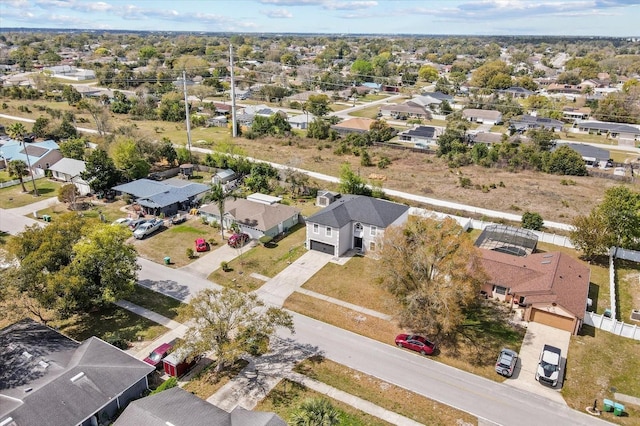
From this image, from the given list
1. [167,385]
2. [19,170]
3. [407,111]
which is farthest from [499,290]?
[407,111]

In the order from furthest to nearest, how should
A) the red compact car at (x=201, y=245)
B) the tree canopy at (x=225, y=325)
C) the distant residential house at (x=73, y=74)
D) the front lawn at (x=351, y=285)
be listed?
1. the distant residential house at (x=73, y=74)
2. the red compact car at (x=201, y=245)
3. the front lawn at (x=351, y=285)
4. the tree canopy at (x=225, y=325)

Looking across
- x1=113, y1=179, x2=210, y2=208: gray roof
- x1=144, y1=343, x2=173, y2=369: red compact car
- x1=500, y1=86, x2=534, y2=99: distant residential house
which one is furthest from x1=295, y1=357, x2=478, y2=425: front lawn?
x1=500, y1=86, x2=534, y2=99: distant residential house

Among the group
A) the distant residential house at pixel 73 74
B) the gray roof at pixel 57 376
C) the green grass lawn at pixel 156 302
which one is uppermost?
the distant residential house at pixel 73 74

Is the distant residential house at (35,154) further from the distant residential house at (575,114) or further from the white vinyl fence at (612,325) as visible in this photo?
the distant residential house at (575,114)

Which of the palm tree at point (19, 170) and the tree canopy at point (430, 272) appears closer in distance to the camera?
the tree canopy at point (430, 272)

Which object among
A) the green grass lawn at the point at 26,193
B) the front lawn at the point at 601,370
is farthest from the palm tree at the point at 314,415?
the green grass lawn at the point at 26,193

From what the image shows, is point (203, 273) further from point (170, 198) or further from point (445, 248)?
point (445, 248)

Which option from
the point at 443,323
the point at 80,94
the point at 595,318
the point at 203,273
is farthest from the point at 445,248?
the point at 80,94
